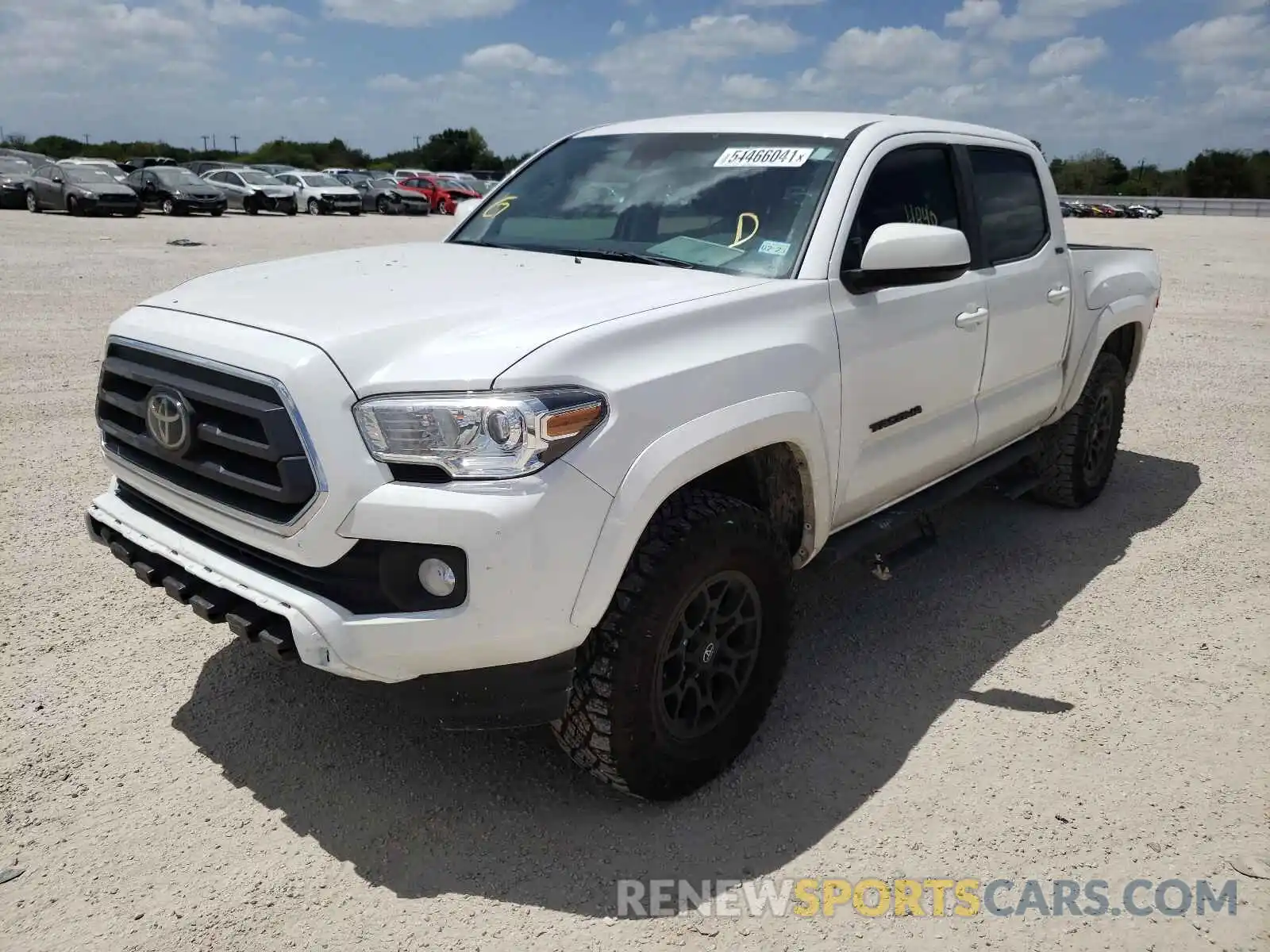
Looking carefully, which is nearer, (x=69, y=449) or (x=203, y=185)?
(x=69, y=449)

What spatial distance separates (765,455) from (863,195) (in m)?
1.04

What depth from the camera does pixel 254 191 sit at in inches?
1209

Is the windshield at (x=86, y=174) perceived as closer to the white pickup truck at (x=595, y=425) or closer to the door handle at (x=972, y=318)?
the white pickup truck at (x=595, y=425)

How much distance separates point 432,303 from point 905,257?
1483 millimetres

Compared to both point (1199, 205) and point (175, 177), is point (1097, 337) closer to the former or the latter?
point (175, 177)

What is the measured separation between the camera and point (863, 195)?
3.54 meters

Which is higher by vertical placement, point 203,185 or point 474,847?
point 203,185

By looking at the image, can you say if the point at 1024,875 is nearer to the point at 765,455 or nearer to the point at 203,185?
the point at 765,455

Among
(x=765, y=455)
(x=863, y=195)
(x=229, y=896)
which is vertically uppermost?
(x=863, y=195)

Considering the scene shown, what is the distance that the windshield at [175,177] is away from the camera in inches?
1107

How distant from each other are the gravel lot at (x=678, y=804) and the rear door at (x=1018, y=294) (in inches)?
33.3

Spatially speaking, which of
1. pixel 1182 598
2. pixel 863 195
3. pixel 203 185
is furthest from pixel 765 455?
pixel 203 185

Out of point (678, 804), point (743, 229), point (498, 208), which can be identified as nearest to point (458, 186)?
point (498, 208)

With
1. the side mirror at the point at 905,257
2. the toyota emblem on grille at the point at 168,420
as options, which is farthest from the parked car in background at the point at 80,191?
the side mirror at the point at 905,257
